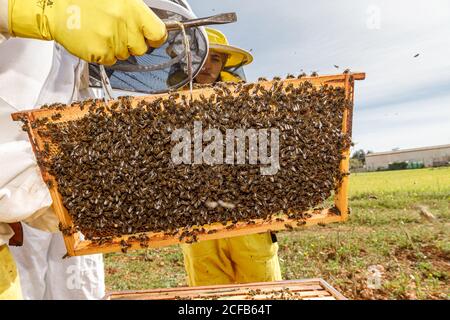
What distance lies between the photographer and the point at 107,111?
2.03m

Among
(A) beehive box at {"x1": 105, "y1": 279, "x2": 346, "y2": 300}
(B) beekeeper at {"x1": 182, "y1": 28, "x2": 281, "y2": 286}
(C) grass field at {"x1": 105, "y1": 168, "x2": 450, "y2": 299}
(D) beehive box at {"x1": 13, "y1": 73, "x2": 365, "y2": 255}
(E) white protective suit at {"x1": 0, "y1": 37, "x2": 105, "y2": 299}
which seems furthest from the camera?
(C) grass field at {"x1": 105, "y1": 168, "x2": 450, "y2": 299}

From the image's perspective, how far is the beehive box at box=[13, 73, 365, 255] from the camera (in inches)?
79.4

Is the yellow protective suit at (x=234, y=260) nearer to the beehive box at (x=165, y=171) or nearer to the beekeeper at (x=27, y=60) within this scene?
the beehive box at (x=165, y=171)

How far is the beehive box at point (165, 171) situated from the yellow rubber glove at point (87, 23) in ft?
→ 1.06

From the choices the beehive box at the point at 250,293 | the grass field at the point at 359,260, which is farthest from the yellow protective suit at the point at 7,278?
the grass field at the point at 359,260

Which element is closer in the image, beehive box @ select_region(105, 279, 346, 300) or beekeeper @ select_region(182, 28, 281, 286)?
beehive box @ select_region(105, 279, 346, 300)

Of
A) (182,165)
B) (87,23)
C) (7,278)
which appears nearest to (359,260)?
(182,165)

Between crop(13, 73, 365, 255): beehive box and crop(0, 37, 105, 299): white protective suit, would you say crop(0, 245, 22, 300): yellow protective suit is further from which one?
crop(13, 73, 365, 255): beehive box

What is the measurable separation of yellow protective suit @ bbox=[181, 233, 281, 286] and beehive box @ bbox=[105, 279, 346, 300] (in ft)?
2.76

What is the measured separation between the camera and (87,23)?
6.41 ft

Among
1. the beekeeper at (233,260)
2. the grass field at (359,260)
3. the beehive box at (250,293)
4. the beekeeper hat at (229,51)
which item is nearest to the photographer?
the beehive box at (250,293)

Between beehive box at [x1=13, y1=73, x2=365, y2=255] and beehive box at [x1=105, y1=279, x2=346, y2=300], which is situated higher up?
beehive box at [x1=13, y1=73, x2=365, y2=255]

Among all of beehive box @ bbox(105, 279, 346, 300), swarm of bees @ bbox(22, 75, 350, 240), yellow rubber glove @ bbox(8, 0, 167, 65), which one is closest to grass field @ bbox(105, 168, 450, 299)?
beehive box @ bbox(105, 279, 346, 300)

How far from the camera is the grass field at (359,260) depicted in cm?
616
